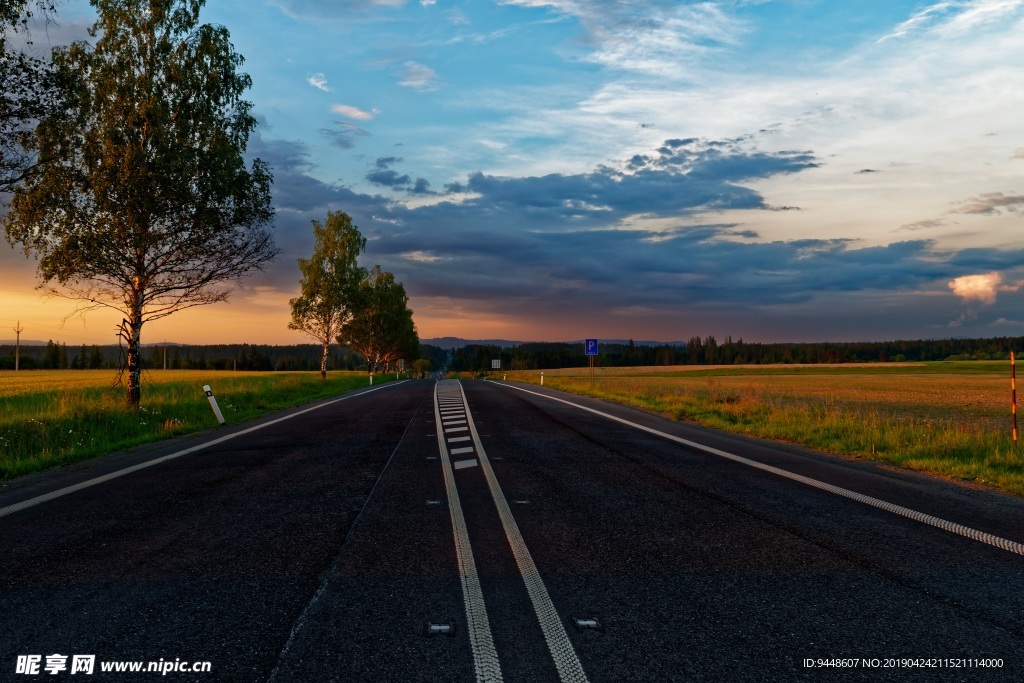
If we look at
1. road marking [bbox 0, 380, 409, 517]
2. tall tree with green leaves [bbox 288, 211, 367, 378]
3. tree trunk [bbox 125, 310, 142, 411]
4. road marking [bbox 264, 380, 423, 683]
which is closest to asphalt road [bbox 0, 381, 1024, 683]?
road marking [bbox 264, 380, 423, 683]

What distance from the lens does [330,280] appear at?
56.1m

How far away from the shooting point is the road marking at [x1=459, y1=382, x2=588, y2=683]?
3.13 meters

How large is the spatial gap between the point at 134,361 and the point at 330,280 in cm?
3701

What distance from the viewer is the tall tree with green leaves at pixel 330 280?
55.5 meters

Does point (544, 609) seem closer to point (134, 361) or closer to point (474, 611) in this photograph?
point (474, 611)

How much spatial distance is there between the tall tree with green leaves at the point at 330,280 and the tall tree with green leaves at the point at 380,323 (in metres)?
4.09

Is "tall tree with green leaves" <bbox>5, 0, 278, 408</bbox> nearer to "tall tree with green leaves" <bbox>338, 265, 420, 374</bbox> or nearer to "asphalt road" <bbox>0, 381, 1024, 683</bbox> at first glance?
"asphalt road" <bbox>0, 381, 1024, 683</bbox>

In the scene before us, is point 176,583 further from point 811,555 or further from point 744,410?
point 744,410

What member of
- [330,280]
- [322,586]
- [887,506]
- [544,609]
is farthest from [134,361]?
[330,280]

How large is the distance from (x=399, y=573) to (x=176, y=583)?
1.50 metres

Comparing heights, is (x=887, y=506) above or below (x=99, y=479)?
above

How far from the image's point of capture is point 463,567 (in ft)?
15.4

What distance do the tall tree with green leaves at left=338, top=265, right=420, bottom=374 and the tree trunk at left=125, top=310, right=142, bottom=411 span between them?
41177 mm

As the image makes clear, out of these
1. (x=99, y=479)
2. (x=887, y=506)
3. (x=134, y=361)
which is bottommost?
(x=99, y=479)
